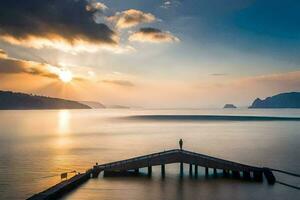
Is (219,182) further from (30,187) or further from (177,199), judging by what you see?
(30,187)

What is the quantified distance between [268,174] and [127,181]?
75.8ft

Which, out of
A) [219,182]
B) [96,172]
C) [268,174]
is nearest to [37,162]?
[96,172]

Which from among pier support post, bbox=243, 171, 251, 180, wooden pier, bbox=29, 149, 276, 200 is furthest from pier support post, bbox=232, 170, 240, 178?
pier support post, bbox=243, 171, 251, 180

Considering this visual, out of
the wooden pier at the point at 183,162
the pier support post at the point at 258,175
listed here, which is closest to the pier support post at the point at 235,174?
the wooden pier at the point at 183,162

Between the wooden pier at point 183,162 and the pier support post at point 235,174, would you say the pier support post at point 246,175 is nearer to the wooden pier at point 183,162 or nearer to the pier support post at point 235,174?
the wooden pier at point 183,162

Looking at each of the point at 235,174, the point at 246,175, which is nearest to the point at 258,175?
the point at 246,175

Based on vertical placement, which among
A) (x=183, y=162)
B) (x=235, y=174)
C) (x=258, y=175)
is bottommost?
(x=235, y=174)

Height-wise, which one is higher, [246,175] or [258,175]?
[258,175]

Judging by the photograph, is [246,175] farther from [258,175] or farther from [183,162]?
[183,162]

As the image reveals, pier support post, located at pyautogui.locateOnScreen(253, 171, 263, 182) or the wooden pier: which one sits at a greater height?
the wooden pier

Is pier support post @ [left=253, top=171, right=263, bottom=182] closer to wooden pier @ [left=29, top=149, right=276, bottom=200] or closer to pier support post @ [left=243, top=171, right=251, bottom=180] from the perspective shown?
wooden pier @ [left=29, top=149, right=276, bottom=200]

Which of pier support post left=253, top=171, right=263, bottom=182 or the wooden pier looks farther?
the wooden pier

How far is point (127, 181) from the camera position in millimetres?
55656

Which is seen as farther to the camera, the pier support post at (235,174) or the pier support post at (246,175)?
the pier support post at (235,174)
